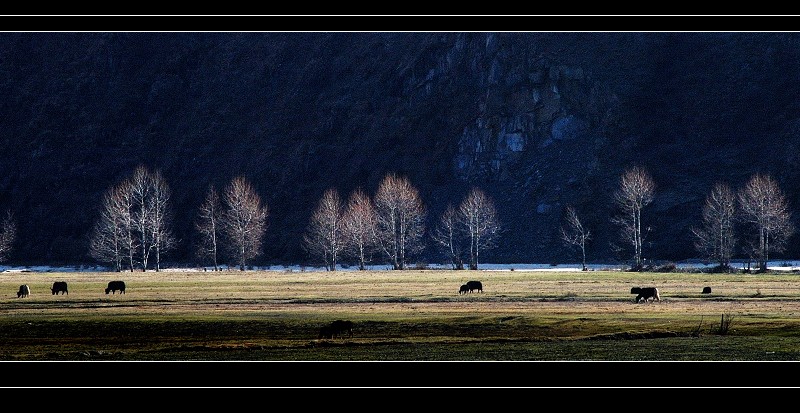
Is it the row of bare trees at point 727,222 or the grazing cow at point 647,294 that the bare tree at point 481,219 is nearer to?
the row of bare trees at point 727,222

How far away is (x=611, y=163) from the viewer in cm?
14375

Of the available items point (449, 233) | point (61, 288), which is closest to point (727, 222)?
point (449, 233)

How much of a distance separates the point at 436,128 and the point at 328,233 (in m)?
46.4

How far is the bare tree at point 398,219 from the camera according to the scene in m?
128

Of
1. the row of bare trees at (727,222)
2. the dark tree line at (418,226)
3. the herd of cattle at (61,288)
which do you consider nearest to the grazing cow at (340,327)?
the herd of cattle at (61,288)

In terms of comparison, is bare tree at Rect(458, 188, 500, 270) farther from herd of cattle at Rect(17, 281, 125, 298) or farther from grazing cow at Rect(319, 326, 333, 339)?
grazing cow at Rect(319, 326, 333, 339)

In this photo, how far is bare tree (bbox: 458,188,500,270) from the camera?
128875 millimetres

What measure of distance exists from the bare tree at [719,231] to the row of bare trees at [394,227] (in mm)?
25716

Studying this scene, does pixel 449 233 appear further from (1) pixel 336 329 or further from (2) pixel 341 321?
(1) pixel 336 329

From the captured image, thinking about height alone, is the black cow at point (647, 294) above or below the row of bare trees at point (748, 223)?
below

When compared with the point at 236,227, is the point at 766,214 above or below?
below

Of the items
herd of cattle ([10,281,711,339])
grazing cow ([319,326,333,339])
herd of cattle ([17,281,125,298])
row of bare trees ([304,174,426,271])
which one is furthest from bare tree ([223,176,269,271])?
grazing cow ([319,326,333,339])

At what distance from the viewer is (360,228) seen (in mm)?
119750
